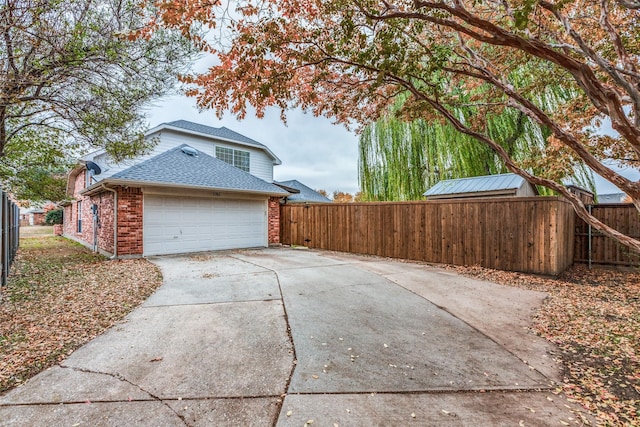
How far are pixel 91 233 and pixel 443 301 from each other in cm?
1327

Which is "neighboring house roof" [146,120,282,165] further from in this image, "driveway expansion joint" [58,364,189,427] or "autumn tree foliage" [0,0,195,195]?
"driveway expansion joint" [58,364,189,427]

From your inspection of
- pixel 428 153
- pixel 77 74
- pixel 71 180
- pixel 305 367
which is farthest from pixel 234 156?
pixel 305 367

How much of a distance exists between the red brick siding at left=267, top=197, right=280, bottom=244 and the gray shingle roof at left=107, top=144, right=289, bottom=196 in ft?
2.41

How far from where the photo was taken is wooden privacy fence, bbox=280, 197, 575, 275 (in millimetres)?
6770

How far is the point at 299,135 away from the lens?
53.4ft

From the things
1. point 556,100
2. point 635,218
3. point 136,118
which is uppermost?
point 556,100

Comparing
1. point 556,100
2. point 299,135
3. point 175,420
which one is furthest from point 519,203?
point 299,135

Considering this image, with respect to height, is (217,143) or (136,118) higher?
(217,143)

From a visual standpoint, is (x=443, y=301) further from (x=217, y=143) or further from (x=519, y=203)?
(x=217, y=143)

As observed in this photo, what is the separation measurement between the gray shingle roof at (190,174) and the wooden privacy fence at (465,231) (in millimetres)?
3488

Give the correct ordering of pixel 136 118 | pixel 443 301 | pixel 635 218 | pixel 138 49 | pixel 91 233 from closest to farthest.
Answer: pixel 443 301 → pixel 138 49 → pixel 136 118 → pixel 635 218 → pixel 91 233

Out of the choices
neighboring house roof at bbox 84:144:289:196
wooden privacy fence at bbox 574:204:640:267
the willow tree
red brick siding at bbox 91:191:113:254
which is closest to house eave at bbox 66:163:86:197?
red brick siding at bbox 91:191:113:254

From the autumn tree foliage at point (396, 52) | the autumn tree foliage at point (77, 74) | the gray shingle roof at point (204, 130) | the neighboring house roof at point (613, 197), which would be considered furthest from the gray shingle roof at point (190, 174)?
the neighboring house roof at point (613, 197)

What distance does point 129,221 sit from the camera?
9.01 metres
